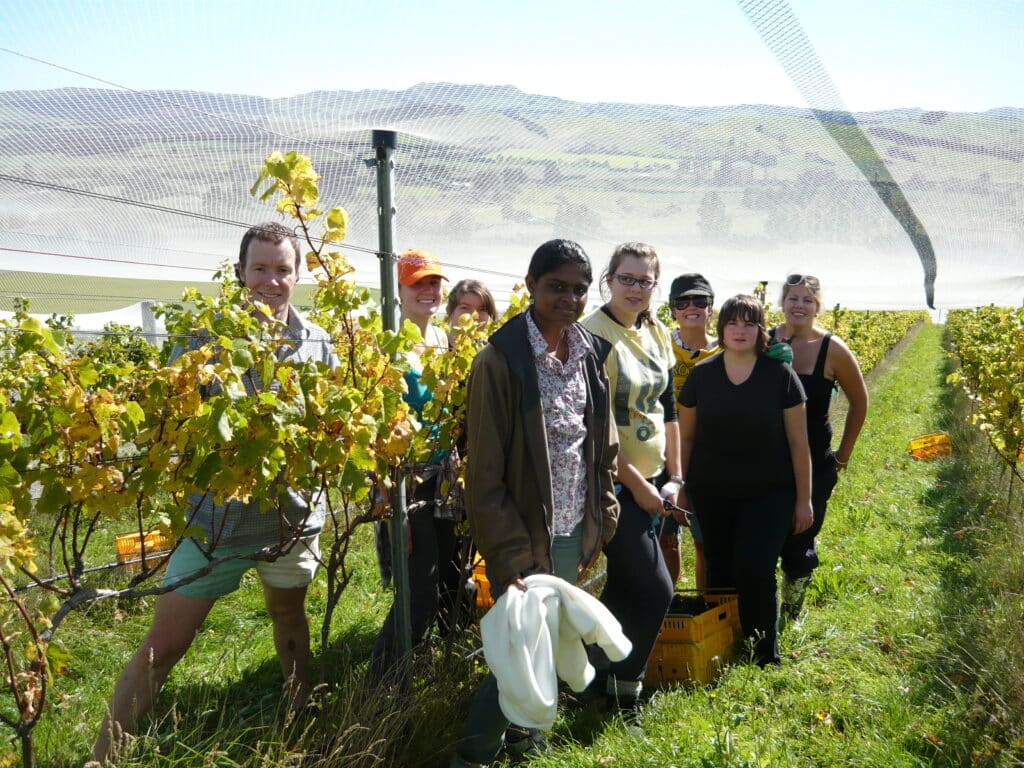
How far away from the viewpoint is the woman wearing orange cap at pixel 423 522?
3174mm

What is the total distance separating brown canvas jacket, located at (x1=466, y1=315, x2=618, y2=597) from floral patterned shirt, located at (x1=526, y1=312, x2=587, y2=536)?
0.31ft

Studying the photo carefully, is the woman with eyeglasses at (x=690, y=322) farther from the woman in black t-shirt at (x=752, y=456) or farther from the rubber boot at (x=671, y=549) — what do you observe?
the woman in black t-shirt at (x=752, y=456)

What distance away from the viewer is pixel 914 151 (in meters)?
3.97

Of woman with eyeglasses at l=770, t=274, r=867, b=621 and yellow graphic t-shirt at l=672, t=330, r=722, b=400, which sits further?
yellow graphic t-shirt at l=672, t=330, r=722, b=400

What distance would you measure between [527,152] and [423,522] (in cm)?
157

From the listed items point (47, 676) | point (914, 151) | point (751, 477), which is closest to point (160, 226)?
point (47, 676)

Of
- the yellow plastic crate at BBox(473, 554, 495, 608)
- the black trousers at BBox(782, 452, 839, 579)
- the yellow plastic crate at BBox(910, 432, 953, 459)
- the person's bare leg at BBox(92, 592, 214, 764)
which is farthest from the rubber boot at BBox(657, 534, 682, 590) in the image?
the yellow plastic crate at BBox(910, 432, 953, 459)

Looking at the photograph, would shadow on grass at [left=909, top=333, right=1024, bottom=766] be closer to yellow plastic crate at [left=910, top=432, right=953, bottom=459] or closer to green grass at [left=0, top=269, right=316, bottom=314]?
yellow plastic crate at [left=910, top=432, right=953, bottom=459]

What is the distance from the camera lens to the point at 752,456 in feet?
12.9

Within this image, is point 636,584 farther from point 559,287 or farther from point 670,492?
point 559,287

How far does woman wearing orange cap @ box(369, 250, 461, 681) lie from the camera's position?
3174 mm

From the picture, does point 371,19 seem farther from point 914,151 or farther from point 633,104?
point 914,151

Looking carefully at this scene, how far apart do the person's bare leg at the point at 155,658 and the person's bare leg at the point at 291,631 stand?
0.26 metres

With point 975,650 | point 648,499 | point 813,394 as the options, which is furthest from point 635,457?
point 975,650
